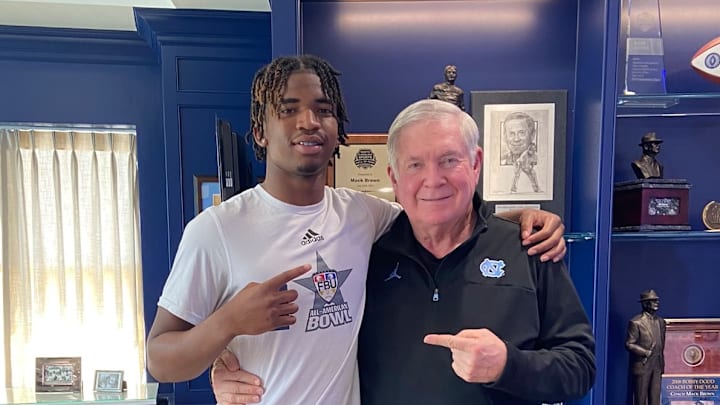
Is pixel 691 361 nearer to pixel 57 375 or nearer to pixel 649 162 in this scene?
pixel 649 162

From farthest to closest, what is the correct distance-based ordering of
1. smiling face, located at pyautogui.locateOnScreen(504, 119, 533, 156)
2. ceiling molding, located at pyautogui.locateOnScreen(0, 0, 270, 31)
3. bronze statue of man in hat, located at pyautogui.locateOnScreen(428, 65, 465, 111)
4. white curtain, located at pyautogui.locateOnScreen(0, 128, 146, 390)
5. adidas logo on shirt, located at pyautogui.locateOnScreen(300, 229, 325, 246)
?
white curtain, located at pyautogui.locateOnScreen(0, 128, 146, 390), ceiling molding, located at pyautogui.locateOnScreen(0, 0, 270, 31), smiling face, located at pyautogui.locateOnScreen(504, 119, 533, 156), bronze statue of man in hat, located at pyautogui.locateOnScreen(428, 65, 465, 111), adidas logo on shirt, located at pyautogui.locateOnScreen(300, 229, 325, 246)

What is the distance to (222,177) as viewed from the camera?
131cm

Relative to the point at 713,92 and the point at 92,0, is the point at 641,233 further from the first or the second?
the point at 92,0

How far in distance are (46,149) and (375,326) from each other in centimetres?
286

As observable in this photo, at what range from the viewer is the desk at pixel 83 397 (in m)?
2.26

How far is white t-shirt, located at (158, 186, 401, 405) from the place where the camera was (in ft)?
3.18

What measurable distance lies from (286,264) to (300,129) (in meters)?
0.29

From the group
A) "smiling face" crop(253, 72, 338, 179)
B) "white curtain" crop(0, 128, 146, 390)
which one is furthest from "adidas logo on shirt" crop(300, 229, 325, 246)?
"white curtain" crop(0, 128, 146, 390)

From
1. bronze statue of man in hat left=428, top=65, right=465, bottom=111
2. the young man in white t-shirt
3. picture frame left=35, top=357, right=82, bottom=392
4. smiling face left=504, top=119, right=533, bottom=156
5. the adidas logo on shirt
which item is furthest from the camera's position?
picture frame left=35, top=357, right=82, bottom=392

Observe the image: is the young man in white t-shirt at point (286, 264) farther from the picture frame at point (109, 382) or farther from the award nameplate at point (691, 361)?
the picture frame at point (109, 382)

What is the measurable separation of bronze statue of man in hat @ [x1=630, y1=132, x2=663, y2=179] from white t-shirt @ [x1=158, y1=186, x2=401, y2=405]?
1083mm

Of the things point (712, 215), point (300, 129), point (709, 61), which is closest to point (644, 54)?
point (709, 61)

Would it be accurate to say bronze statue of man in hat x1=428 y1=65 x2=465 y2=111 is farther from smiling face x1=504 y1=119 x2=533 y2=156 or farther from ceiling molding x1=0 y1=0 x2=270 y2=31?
ceiling molding x1=0 y1=0 x2=270 y2=31

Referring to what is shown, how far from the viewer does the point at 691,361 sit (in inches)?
63.1
